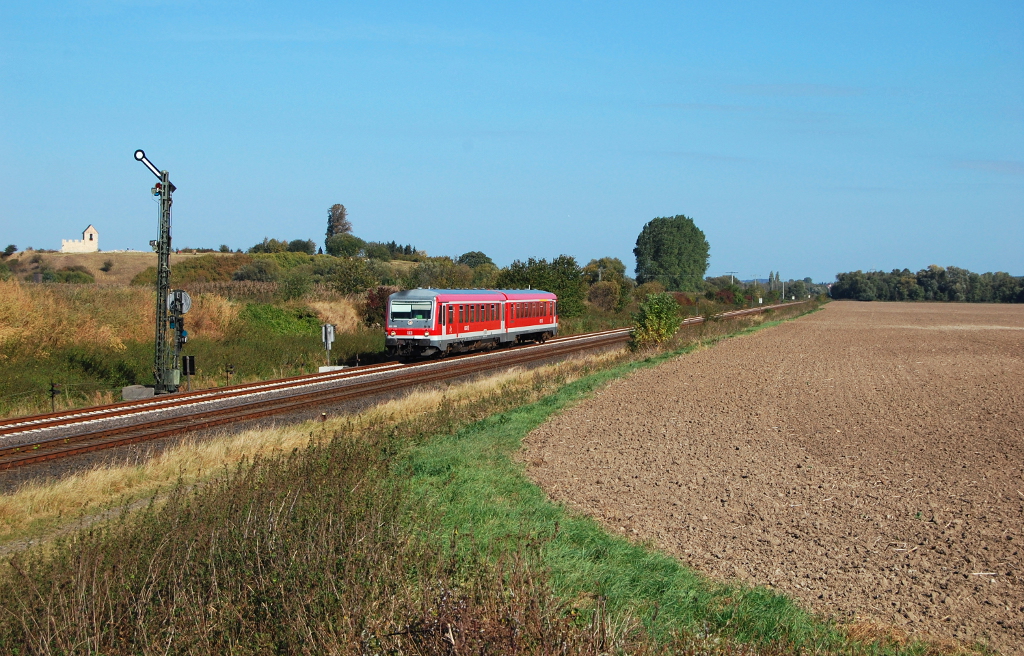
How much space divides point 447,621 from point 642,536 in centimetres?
473

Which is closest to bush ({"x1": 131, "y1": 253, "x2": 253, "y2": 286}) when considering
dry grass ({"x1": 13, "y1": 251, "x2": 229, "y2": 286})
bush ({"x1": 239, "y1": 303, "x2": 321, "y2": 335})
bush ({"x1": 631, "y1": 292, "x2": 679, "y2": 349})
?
dry grass ({"x1": 13, "y1": 251, "x2": 229, "y2": 286})

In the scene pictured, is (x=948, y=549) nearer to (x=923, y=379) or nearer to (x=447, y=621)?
(x=447, y=621)

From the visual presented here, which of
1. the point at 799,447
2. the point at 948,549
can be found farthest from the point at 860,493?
the point at 799,447

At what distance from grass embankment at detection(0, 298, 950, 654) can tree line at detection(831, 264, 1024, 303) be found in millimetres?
153242

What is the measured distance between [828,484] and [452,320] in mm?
21226

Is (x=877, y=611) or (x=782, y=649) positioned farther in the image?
(x=877, y=611)

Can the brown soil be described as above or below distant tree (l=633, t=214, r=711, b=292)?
below

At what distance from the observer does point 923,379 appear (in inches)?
952

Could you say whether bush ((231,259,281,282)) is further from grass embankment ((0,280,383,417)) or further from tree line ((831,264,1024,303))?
tree line ((831,264,1024,303))

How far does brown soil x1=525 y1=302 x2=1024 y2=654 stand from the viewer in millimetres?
7492

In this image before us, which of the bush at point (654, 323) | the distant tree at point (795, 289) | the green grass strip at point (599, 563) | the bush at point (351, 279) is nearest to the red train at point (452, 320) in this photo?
the bush at point (654, 323)

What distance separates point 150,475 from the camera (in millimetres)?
12438

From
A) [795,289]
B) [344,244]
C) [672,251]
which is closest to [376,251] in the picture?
[344,244]

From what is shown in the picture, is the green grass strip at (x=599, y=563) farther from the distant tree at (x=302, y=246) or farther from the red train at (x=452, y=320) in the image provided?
the distant tree at (x=302, y=246)
